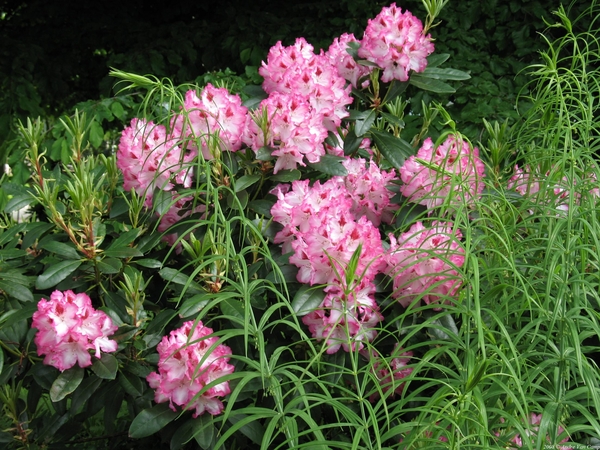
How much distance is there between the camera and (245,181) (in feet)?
5.23

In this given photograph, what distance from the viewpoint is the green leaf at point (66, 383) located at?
4.58 ft

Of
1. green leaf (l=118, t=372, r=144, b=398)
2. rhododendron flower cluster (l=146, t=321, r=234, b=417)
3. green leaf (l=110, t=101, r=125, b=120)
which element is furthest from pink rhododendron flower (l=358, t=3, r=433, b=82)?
green leaf (l=110, t=101, r=125, b=120)

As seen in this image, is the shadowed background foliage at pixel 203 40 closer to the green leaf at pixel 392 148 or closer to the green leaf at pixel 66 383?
the green leaf at pixel 392 148

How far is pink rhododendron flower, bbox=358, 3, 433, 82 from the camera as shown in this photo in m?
1.77

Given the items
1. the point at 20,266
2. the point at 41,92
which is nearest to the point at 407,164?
the point at 20,266

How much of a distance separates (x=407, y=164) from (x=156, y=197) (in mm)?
619

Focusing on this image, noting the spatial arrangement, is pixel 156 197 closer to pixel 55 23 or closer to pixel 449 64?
pixel 449 64

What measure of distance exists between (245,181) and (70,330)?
0.51 meters

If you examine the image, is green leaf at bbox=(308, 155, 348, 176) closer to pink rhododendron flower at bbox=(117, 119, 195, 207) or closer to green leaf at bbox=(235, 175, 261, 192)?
green leaf at bbox=(235, 175, 261, 192)

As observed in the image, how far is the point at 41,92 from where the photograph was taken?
15.4 ft

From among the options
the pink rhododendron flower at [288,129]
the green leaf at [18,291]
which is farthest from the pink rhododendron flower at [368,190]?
the green leaf at [18,291]

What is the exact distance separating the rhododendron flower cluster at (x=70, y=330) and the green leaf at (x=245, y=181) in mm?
413

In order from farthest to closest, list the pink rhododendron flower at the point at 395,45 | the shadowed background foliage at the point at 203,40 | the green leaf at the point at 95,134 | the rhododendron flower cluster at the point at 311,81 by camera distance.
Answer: the shadowed background foliage at the point at 203,40
the green leaf at the point at 95,134
the pink rhododendron flower at the point at 395,45
the rhododendron flower cluster at the point at 311,81

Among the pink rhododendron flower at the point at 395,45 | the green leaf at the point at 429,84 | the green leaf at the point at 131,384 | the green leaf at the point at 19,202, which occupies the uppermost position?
the pink rhododendron flower at the point at 395,45
